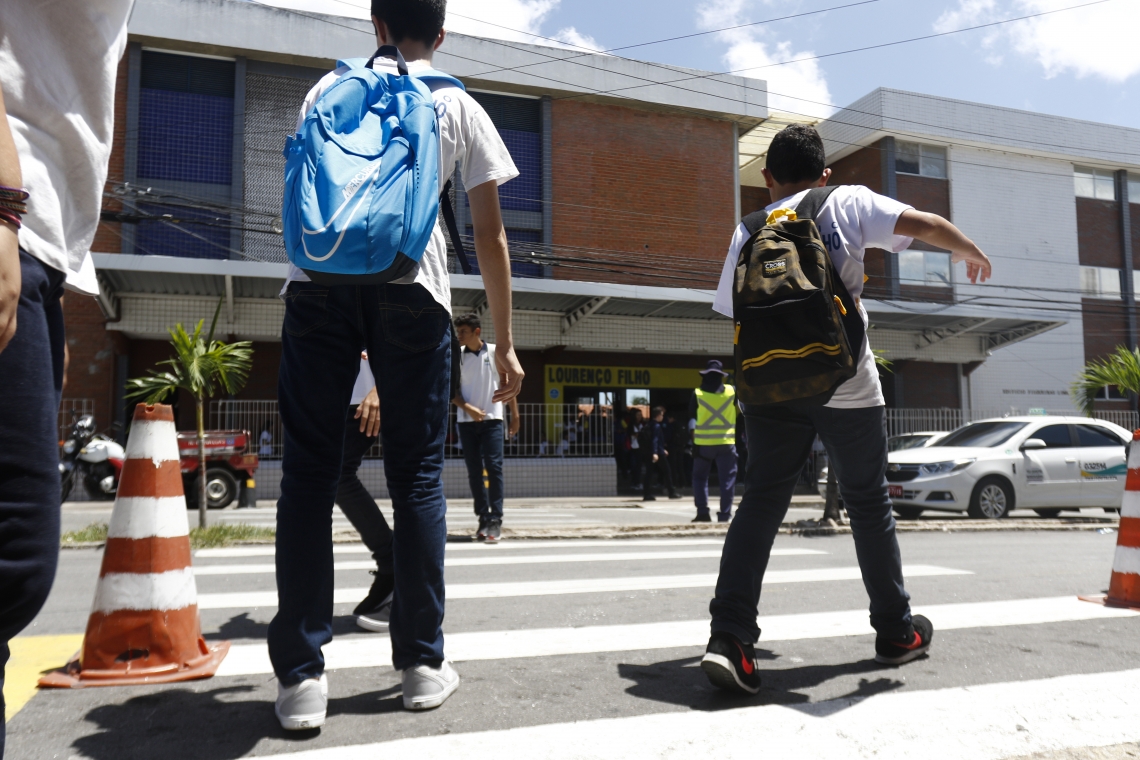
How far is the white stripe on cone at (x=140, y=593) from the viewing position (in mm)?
2732

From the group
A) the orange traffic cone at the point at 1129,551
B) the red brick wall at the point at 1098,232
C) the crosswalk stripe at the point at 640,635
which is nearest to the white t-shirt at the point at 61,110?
the crosswalk stripe at the point at 640,635

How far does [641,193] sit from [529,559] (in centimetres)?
1832

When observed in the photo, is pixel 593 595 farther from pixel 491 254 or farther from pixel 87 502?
pixel 87 502

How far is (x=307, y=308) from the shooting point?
7.60ft

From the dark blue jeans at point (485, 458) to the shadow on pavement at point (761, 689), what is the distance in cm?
375

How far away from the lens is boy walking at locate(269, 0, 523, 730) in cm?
229

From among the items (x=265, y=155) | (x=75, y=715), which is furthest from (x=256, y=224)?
(x=75, y=715)

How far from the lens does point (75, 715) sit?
2291 millimetres

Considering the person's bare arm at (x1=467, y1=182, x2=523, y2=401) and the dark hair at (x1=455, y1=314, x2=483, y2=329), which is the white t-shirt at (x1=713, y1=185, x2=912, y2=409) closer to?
the person's bare arm at (x1=467, y1=182, x2=523, y2=401)

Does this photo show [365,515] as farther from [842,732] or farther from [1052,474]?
[1052,474]

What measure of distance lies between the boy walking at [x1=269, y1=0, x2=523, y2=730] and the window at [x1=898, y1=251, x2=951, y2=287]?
2652 centimetres

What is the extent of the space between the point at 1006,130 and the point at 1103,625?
94.1ft

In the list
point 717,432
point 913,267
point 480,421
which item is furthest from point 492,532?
point 913,267

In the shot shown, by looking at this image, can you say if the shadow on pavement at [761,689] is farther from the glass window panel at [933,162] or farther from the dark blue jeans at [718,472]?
the glass window panel at [933,162]
